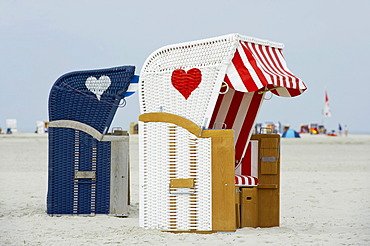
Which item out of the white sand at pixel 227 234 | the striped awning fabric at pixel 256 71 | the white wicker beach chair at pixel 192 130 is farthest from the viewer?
the white wicker beach chair at pixel 192 130

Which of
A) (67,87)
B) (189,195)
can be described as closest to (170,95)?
(189,195)

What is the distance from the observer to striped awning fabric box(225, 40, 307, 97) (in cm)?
655

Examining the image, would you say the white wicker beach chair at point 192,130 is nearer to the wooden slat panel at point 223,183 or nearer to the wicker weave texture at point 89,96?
the wooden slat panel at point 223,183

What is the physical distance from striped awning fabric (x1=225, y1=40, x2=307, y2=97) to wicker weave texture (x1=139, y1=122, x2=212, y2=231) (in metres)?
0.79

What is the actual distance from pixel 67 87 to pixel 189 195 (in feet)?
8.34

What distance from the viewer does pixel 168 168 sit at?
687 cm

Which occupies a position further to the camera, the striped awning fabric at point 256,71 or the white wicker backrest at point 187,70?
the white wicker backrest at point 187,70

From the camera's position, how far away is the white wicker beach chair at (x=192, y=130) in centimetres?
666

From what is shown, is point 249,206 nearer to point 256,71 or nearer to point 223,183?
point 223,183

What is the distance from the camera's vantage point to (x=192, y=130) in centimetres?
677

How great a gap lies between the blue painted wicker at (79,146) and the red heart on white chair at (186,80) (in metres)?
1.30

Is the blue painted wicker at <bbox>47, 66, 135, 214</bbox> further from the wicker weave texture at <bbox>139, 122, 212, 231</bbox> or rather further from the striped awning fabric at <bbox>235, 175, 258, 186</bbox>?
the striped awning fabric at <bbox>235, 175, 258, 186</bbox>

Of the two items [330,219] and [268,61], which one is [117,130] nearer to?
[268,61]

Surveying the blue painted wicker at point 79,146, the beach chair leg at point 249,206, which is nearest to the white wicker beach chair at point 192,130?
the beach chair leg at point 249,206
